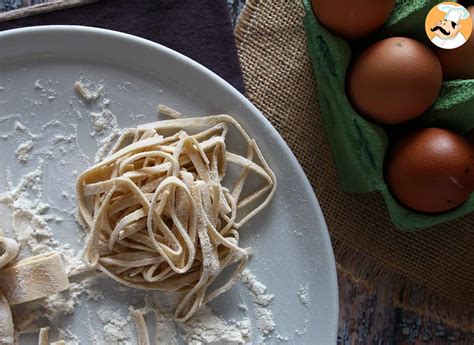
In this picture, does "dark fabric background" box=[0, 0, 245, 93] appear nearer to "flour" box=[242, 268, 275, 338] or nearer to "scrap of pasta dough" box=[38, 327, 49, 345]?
"flour" box=[242, 268, 275, 338]

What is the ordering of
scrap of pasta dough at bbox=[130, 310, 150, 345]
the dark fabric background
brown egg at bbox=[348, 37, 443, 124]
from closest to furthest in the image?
brown egg at bbox=[348, 37, 443, 124] → scrap of pasta dough at bbox=[130, 310, 150, 345] → the dark fabric background

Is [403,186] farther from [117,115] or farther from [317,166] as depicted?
[117,115]

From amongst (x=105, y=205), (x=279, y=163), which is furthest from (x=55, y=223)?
(x=279, y=163)

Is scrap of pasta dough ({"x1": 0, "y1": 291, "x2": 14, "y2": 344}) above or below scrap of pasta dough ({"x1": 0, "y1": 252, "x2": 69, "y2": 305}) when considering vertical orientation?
below

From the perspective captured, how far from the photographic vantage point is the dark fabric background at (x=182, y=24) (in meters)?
1.21

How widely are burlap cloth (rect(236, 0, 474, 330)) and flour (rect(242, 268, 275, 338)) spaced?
0.54 ft

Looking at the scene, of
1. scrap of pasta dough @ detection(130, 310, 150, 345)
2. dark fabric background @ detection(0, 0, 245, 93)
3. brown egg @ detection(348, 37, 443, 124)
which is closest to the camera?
brown egg @ detection(348, 37, 443, 124)

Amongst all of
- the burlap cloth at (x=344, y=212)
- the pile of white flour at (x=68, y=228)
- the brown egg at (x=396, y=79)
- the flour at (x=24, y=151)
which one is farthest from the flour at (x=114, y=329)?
the brown egg at (x=396, y=79)

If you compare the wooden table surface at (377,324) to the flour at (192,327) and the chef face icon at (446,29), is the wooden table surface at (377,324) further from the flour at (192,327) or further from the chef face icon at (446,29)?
the chef face icon at (446,29)

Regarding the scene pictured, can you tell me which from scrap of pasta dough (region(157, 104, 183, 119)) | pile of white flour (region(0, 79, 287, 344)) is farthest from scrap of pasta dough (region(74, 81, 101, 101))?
scrap of pasta dough (region(157, 104, 183, 119))

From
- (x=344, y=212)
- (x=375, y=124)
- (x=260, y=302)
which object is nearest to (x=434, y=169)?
(x=375, y=124)

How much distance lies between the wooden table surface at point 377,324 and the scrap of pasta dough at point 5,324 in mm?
560

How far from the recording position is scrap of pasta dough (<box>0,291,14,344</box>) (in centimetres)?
106

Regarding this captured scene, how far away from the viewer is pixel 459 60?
3.48 ft
